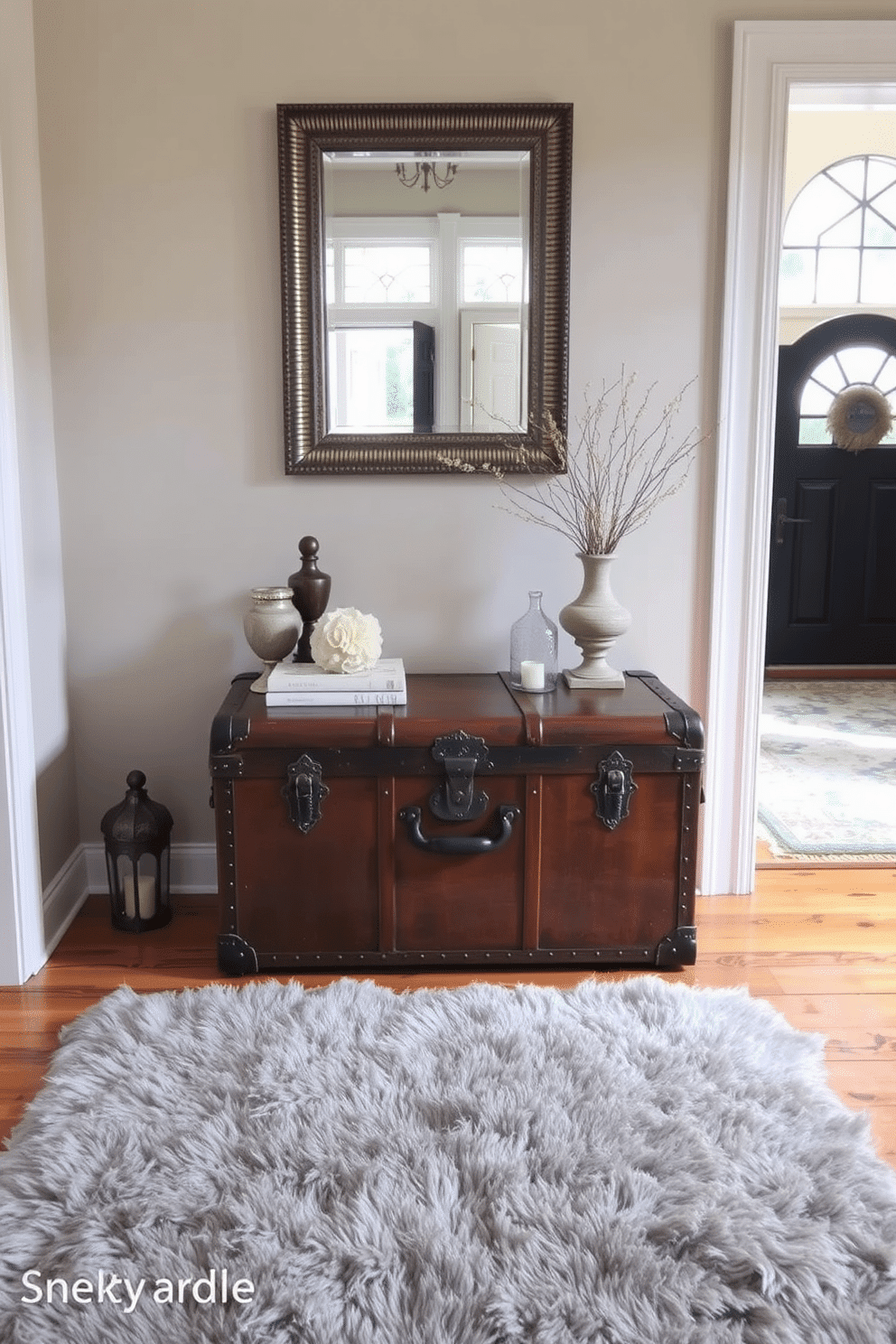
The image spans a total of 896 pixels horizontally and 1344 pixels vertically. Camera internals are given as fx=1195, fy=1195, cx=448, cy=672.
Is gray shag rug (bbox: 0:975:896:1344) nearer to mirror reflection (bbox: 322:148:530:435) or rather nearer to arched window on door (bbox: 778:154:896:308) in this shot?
mirror reflection (bbox: 322:148:530:435)

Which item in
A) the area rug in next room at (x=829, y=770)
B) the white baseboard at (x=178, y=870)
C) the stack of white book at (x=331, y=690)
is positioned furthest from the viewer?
the area rug in next room at (x=829, y=770)

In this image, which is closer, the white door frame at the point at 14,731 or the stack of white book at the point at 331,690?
the white door frame at the point at 14,731

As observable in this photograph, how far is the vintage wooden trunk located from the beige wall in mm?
447

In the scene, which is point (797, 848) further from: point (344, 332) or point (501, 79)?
point (501, 79)

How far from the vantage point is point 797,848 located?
11.7 feet

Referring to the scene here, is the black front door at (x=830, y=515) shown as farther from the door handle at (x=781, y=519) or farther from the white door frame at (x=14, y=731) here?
the white door frame at (x=14, y=731)

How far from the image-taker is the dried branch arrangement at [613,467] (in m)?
3.07

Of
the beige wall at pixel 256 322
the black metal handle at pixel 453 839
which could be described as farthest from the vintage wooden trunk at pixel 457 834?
the beige wall at pixel 256 322

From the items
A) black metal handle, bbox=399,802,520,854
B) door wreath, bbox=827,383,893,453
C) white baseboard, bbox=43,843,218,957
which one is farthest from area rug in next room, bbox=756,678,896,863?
white baseboard, bbox=43,843,218,957

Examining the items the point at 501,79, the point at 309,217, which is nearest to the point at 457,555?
the point at 309,217

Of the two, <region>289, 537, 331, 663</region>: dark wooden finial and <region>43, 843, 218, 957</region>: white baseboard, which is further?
<region>43, 843, 218, 957</region>: white baseboard

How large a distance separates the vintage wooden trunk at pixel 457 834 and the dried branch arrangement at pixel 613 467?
0.59 meters

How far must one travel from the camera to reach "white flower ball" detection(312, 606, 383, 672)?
9.18ft

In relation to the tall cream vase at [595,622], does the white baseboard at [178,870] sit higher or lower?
lower
